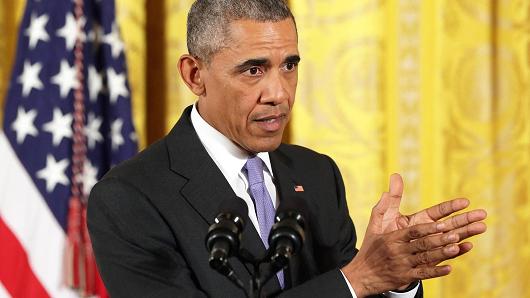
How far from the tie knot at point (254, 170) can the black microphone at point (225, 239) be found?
0.49 metres

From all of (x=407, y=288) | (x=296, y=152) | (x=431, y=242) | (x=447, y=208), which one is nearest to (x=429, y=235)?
(x=431, y=242)

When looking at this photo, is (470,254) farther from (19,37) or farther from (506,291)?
(19,37)

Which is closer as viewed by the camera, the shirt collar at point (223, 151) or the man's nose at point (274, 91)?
the man's nose at point (274, 91)

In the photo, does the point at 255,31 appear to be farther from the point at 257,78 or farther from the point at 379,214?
the point at 379,214

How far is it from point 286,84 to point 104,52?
53.7 inches

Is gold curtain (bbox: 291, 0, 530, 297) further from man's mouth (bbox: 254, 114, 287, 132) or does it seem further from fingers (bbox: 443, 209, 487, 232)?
fingers (bbox: 443, 209, 487, 232)

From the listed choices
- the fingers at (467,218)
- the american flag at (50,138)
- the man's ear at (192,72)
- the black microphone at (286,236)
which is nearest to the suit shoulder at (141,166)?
the man's ear at (192,72)

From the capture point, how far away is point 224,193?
1.92 m

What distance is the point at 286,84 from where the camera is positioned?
187cm

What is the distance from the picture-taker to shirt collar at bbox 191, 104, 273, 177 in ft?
6.56

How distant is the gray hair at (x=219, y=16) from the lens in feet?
6.13

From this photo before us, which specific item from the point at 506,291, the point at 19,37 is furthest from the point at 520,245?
the point at 19,37

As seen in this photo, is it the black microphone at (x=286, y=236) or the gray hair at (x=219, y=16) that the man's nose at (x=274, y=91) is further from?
the black microphone at (x=286, y=236)

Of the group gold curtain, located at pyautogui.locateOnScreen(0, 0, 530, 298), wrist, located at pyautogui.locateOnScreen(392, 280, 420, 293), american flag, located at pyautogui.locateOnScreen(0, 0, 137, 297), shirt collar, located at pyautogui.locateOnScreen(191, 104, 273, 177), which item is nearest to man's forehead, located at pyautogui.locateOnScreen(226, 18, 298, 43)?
shirt collar, located at pyautogui.locateOnScreen(191, 104, 273, 177)
